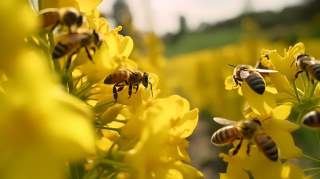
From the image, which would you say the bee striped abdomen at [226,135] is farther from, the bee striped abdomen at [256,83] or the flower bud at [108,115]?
the flower bud at [108,115]

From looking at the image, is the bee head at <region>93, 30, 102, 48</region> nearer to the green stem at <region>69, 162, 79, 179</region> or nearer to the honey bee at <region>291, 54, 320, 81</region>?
the green stem at <region>69, 162, 79, 179</region>

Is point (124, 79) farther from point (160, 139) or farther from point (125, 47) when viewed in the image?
point (160, 139)

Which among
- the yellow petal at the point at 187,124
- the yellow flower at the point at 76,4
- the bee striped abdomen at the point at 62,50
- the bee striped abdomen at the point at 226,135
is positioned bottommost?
the bee striped abdomen at the point at 226,135

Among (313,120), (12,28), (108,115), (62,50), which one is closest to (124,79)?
(108,115)

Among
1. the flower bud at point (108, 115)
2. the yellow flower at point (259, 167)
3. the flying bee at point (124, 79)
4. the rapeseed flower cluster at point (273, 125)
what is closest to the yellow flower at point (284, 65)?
the rapeseed flower cluster at point (273, 125)

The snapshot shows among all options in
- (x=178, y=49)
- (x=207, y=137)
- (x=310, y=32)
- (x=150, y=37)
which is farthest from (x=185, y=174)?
(x=178, y=49)
